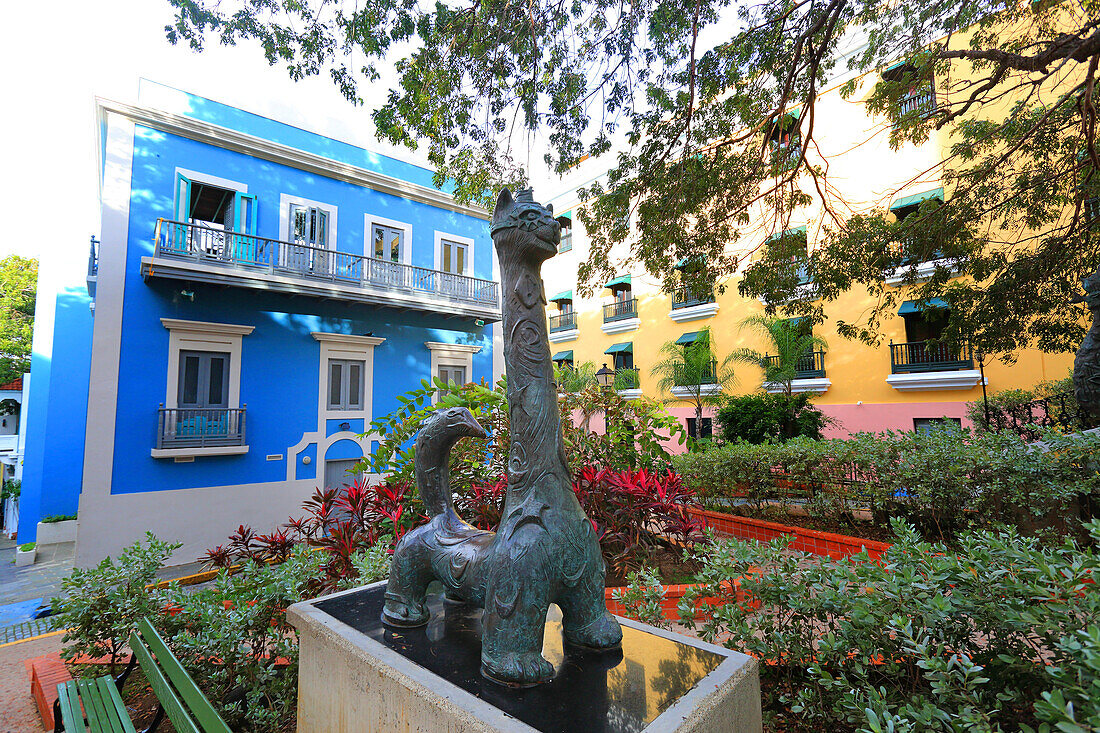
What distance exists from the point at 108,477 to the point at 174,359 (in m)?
1.99

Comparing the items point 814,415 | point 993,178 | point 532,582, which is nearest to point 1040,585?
point 532,582

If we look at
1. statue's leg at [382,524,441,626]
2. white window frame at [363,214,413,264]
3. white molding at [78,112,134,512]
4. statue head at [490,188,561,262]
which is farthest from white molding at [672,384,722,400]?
statue head at [490,188,561,262]

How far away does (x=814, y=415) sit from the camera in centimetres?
1172

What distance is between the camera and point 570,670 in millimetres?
1888

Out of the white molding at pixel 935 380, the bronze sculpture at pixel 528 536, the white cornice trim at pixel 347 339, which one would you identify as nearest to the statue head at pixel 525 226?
the bronze sculpture at pixel 528 536

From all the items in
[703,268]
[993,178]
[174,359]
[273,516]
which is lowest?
[273,516]

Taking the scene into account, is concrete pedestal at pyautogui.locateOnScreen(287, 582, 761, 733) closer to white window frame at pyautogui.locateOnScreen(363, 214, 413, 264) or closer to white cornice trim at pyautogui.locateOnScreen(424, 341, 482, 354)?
white cornice trim at pyautogui.locateOnScreen(424, 341, 482, 354)

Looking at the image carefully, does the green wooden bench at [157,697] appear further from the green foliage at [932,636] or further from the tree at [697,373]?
the tree at [697,373]

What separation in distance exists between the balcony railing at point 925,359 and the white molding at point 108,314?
15.7 m

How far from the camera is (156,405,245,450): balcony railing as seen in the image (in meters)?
8.11

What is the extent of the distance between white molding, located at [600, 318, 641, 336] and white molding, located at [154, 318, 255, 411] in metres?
14.1

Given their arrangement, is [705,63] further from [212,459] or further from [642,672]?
[212,459]

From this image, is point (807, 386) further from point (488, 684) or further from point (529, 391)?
point (488, 684)

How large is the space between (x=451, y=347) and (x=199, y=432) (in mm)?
5005
